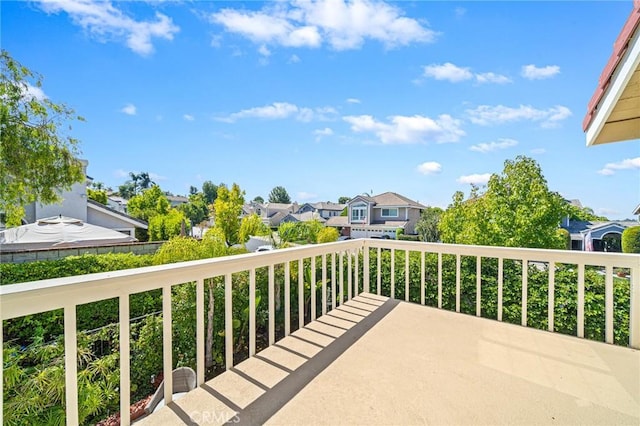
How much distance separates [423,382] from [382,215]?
22.6 m

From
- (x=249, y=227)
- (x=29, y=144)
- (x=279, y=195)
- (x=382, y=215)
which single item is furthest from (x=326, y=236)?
(x=279, y=195)

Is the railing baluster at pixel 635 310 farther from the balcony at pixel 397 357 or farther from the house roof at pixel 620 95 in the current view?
the house roof at pixel 620 95

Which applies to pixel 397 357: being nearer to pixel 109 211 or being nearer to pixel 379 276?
pixel 379 276

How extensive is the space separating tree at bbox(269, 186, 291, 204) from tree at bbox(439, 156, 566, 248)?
47774mm

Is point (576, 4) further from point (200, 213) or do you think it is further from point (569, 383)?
point (200, 213)

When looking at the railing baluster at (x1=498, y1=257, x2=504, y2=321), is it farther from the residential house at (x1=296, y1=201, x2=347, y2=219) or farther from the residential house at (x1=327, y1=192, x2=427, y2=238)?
the residential house at (x1=296, y1=201, x2=347, y2=219)

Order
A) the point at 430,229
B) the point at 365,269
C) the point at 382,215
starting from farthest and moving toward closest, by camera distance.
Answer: the point at 382,215 < the point at 430,229 < the point at 365,269

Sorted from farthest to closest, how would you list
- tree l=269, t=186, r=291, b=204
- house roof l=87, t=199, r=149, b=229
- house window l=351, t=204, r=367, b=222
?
1. tree l=269, t=186, r=291, b=204
2. house window l=351, t=204, r=367, b=222
3. house roof l=87, t=199, r=149, b=229

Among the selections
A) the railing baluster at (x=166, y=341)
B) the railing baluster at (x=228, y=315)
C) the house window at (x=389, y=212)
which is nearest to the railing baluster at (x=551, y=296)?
the railing baluster at (x=228, y=315)

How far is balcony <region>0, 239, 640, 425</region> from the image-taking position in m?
1.44

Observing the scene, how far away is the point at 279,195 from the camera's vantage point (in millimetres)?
55031

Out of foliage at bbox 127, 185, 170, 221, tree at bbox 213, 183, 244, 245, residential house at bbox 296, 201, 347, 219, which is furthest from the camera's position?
residential house at bbox 296, 201, 347, 219

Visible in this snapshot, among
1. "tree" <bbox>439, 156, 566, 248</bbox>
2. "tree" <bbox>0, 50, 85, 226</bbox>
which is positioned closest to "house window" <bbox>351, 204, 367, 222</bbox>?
"tree" <bbox>439, 156, 566, 248</bbox>

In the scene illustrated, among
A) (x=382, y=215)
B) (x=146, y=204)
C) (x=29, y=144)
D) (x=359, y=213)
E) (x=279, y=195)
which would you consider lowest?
(x=382, y=215)
